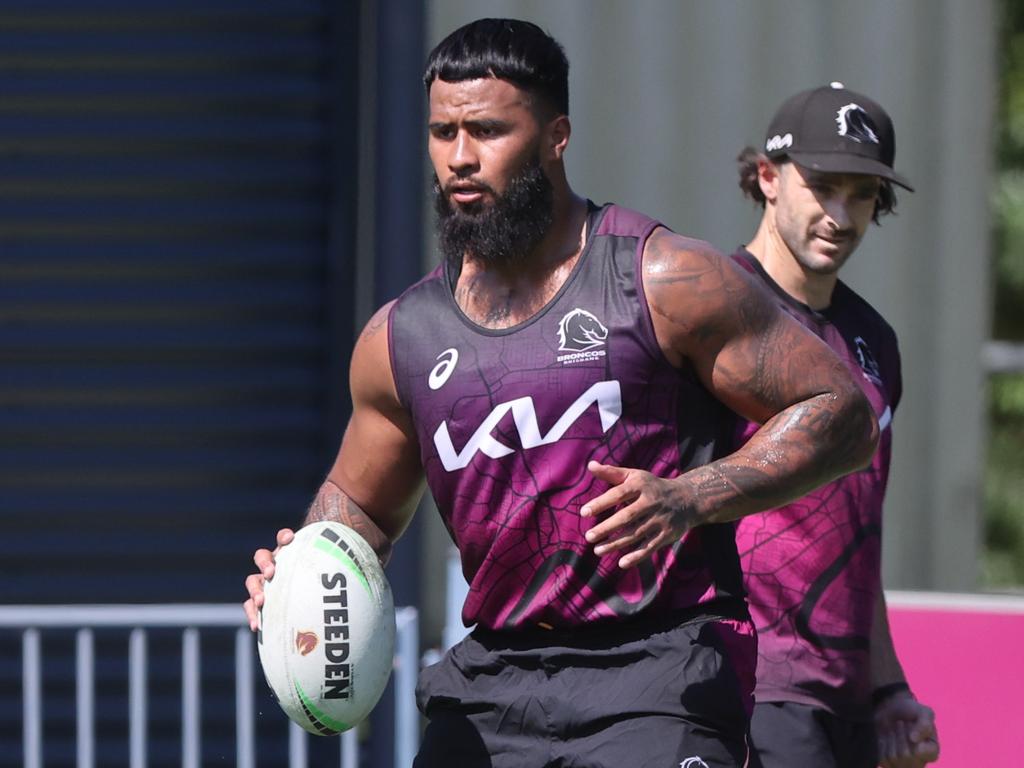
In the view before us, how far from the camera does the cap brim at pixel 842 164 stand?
4.40 metres

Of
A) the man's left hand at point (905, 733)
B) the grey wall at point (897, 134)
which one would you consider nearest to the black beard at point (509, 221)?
the man's left hand at point (905, 733)

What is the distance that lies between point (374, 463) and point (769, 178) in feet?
4.74

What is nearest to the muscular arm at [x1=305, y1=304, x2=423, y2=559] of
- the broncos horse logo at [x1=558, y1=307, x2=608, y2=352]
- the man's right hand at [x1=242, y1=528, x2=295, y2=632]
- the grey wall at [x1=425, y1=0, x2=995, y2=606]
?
the man's right hand at [x1=242, y1=528, x2=295, y2=632]

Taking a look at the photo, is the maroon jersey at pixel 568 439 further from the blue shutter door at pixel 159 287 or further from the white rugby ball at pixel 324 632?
the blue shutter door at pixel 159 287

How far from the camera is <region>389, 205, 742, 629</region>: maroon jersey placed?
11.4 feet

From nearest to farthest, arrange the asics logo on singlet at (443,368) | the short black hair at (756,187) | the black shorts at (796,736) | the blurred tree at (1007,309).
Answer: the asics logo on singlet at (443,368), the black shorts at (796,736), the short black hair at (756,187), the blurred tree at (1007,309)

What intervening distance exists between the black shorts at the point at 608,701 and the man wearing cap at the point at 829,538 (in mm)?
563

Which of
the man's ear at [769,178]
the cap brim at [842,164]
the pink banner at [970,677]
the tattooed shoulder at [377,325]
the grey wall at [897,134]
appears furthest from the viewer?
the grey wall at [897,134]

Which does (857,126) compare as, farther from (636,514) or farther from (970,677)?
(970,677)

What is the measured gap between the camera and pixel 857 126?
4.50 m

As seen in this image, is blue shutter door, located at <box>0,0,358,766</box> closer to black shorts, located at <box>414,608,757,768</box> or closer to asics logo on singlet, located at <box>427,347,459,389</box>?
asics logo on singlet, located at <box>427,347,459,389</box>

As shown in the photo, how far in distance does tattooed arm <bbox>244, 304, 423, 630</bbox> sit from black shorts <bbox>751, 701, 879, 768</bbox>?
39.3 inches

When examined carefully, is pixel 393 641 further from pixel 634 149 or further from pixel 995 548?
pixel 995 548

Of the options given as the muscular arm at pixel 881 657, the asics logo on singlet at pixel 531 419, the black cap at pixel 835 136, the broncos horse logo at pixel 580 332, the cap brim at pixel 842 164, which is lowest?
the muscular arm at pixel 881 657
